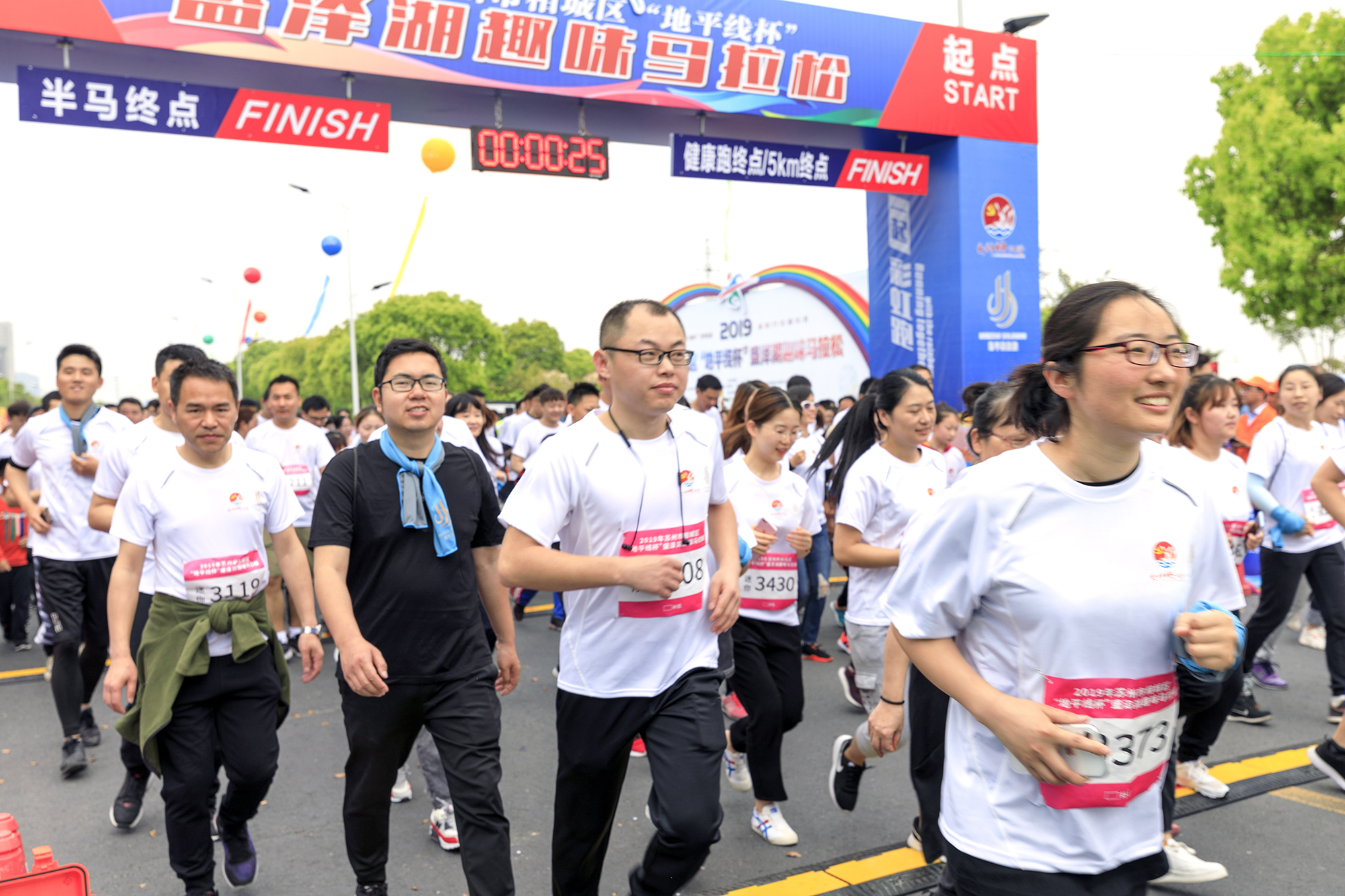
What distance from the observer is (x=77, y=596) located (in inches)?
218

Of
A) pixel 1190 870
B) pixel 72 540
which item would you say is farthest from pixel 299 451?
pixel 1190 870

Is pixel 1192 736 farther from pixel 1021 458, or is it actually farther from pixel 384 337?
pixel 384 337

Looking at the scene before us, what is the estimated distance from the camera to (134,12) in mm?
9758

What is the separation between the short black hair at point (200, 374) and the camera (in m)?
3.69

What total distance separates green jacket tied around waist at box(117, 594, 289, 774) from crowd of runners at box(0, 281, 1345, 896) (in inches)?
0.6

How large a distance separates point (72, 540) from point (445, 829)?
9.88 ft

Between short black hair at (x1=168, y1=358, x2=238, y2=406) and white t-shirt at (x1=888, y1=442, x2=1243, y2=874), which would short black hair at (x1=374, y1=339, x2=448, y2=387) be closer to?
short black hair at (x1=168, y1=358, x2=238, y2=406)

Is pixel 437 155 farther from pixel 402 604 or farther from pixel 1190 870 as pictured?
pixel 1190 870

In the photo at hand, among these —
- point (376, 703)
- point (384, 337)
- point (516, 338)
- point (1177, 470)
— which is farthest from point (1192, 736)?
point (516, 338)

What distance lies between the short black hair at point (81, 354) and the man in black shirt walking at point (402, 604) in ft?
10.5

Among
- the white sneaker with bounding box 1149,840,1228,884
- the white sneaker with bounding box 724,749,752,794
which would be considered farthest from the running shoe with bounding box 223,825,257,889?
the white sneaker with bounding box 1149,840,1228,884

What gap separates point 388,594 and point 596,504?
82cm

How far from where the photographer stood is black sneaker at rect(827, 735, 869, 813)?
4.07 meters

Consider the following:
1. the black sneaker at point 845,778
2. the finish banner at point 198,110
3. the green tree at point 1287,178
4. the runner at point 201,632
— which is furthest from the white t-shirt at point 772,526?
the green tree at point 1287,178
